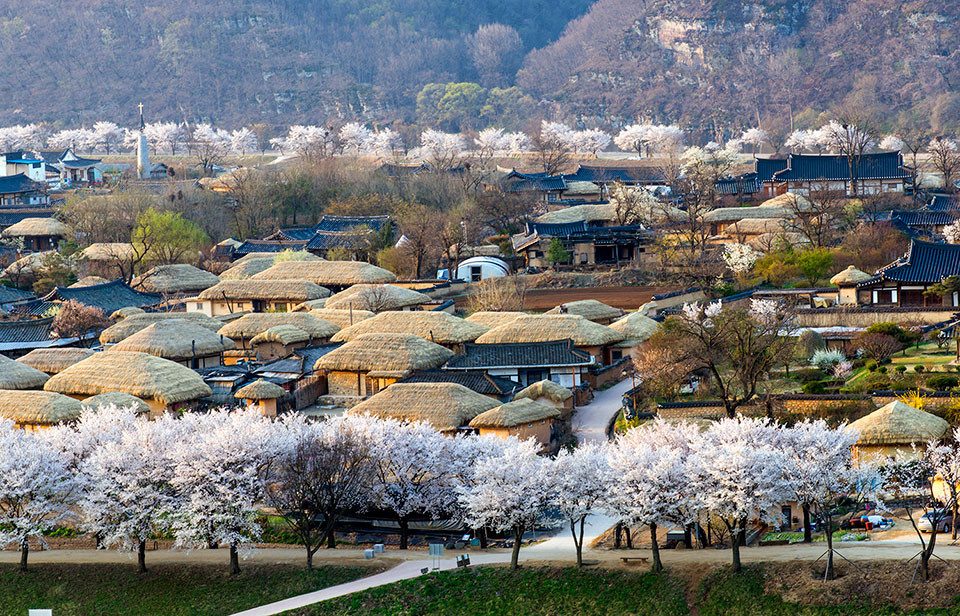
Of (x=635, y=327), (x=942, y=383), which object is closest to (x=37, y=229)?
(x=635, y=327)

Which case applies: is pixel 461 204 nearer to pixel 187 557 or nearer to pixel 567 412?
pixel 567 412

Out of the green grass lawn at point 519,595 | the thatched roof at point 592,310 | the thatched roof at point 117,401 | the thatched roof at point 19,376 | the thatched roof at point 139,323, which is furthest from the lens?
the thatched roof at point 592,310

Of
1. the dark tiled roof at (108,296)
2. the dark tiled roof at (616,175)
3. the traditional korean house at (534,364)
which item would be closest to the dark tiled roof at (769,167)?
the dark tiled roof at (616,175)

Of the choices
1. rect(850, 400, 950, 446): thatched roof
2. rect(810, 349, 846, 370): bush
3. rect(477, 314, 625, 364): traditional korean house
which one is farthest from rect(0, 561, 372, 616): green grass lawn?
rect(810, 349, 846, 370): bush

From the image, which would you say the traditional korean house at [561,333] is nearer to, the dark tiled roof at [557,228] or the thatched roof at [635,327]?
the thatched roof at [635,327]

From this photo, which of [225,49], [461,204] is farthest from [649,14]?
[461,204]

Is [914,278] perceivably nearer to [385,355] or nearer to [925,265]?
[925,265]
